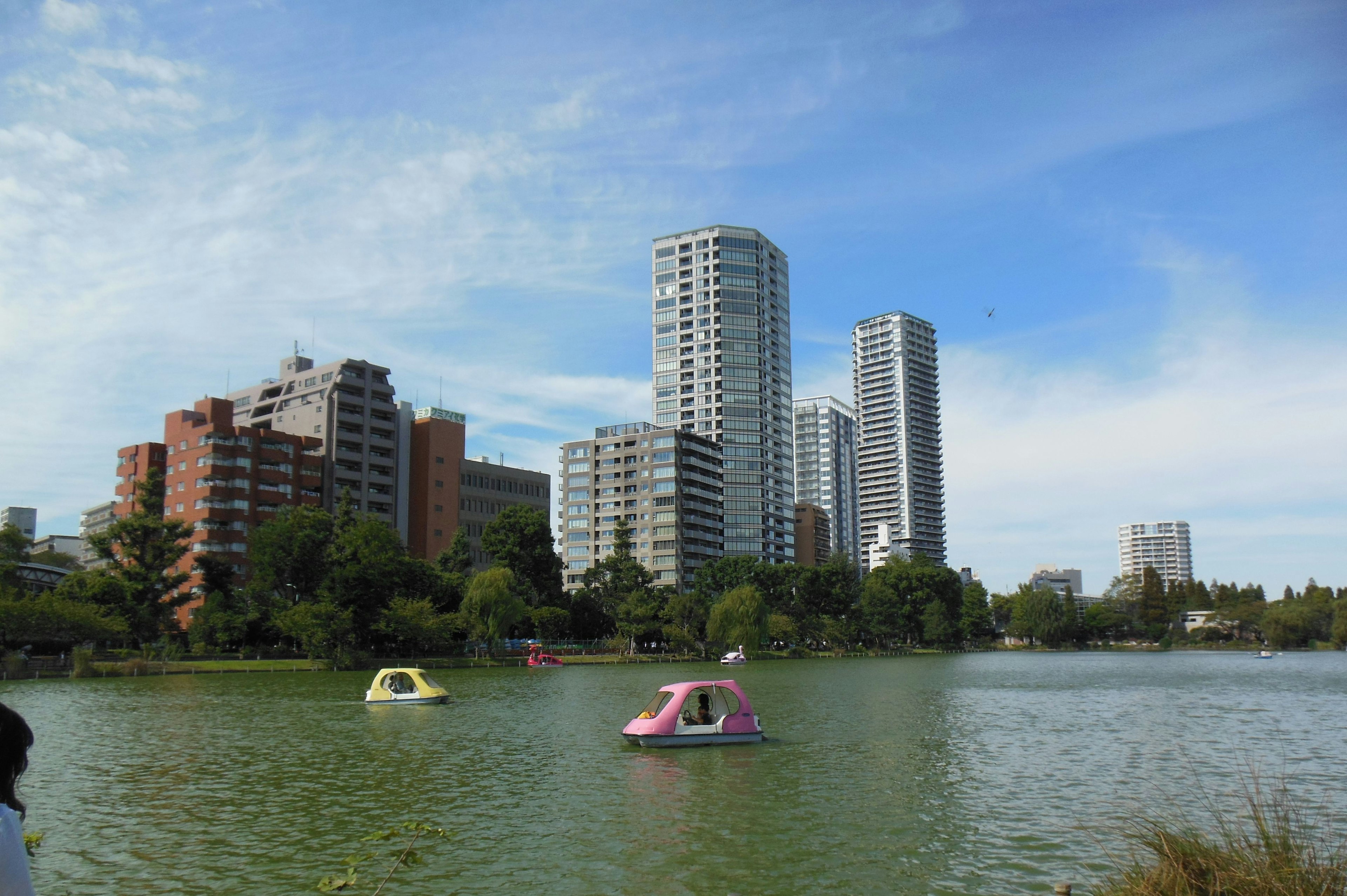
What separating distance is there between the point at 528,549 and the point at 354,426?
5375cm

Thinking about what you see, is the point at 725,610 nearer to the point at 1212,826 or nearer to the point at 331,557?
the point at 331,557

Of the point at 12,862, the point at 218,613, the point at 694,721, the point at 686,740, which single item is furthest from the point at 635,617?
the point at 12,862

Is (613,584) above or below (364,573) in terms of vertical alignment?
below

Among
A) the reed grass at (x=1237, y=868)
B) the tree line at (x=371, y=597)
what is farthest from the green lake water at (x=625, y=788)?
the tree line at (x=371, y=597)

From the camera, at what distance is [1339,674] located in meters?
104

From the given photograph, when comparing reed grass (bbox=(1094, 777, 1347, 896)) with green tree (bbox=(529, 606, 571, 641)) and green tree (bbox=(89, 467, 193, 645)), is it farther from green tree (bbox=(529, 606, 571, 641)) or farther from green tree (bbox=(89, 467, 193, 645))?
green tree (bbox=(529, 606, 571, 641))

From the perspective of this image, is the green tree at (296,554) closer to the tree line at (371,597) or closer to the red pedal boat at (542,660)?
the tree line at (371,597)

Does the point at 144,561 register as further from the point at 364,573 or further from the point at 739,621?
the point at 739,621

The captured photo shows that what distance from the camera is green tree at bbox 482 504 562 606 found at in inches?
5389

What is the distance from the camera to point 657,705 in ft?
124

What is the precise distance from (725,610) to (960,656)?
67.6 metres

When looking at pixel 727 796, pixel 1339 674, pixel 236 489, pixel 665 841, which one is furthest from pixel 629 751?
pixel 236 489

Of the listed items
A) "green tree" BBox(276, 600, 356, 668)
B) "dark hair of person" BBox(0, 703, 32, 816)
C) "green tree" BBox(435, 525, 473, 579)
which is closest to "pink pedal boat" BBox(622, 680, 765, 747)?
"dark hair of person" BBox(0, 703, 32, 816)

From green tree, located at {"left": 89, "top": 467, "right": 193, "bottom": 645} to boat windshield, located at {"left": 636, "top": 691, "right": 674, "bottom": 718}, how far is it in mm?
77873
